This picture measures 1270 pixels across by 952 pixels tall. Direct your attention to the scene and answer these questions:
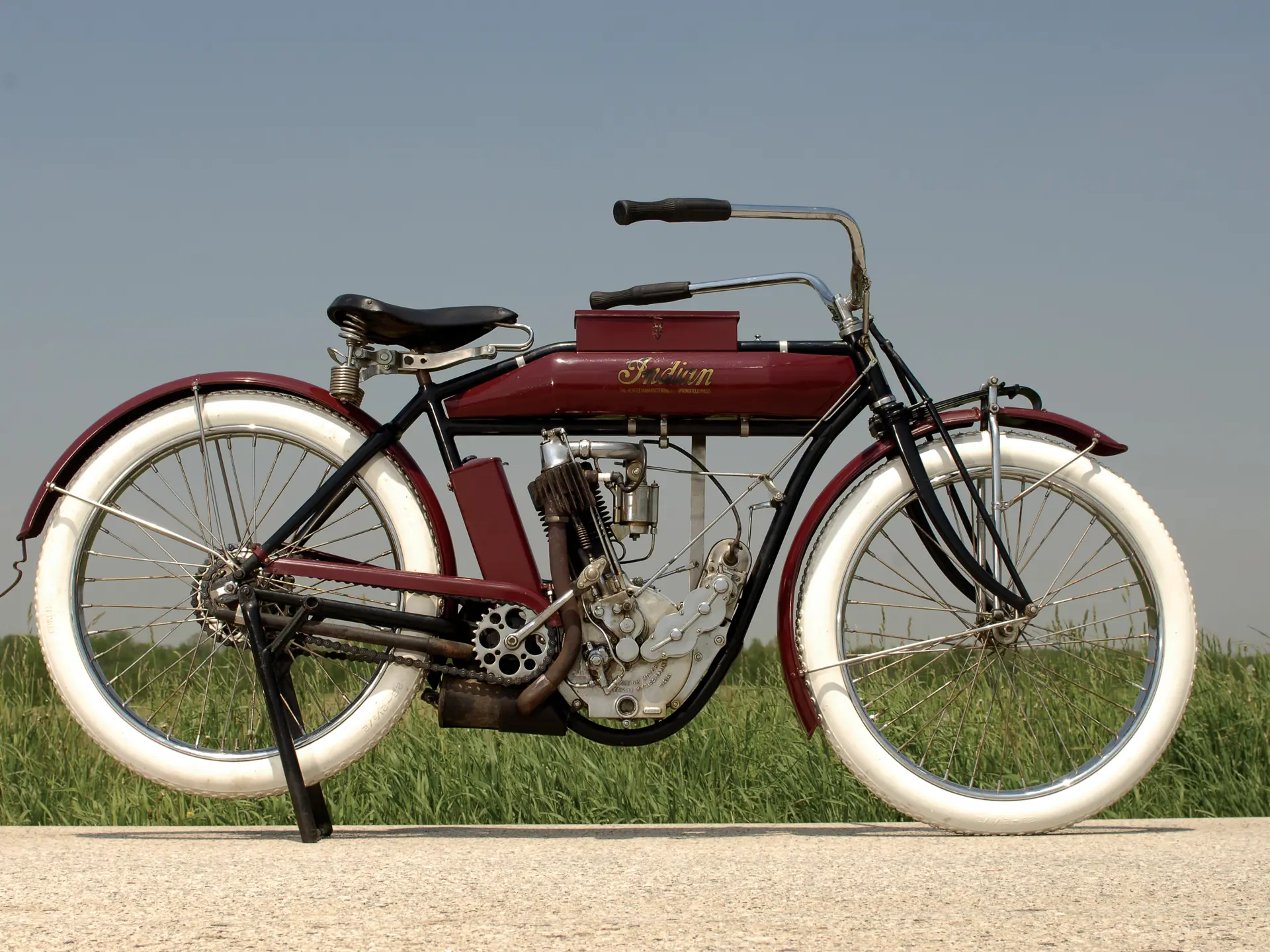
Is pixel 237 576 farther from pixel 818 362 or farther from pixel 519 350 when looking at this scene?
pixel 818 362

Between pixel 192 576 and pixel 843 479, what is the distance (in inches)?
85.5

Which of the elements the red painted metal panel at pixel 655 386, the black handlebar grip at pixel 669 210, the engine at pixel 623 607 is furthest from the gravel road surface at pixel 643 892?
the black handlebar grip at pixel 669 210

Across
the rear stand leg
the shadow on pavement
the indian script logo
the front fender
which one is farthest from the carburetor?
the rear stand leg

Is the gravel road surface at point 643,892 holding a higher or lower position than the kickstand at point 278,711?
lower

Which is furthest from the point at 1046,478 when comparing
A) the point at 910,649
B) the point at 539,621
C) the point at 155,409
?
the point at 155,409

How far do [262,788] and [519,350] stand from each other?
1.65m

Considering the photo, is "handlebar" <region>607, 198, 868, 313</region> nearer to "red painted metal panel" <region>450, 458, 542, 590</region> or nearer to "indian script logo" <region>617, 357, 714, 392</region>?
"indian script logo" <region>617, 357, 714, 392</region>

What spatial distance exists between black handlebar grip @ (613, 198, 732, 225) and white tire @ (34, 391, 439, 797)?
1.14 meters

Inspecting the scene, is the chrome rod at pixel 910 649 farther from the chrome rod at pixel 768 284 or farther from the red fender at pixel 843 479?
the chrome rod at pixel 768 284

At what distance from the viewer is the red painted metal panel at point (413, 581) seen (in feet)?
13.7

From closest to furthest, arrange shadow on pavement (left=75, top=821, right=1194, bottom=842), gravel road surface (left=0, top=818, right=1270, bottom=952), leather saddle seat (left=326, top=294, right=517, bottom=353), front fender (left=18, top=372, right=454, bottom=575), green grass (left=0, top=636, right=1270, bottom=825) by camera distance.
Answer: gravel road surface (left=0, top=818, right=1270, bottom=952) → shadow on pavement (left=75, top=821, right=1194, bottom=842) → leather saddle seat (left=326, top=294, right=517, bottom=353) → front fender (left=18, top=372, right=454, bottom=575) → green grass (left=0, top=636, right=1270, bottom=825)

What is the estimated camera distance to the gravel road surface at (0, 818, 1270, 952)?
2633 mm

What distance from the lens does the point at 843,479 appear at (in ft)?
14.4

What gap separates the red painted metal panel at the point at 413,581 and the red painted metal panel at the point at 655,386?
1.80 ft
